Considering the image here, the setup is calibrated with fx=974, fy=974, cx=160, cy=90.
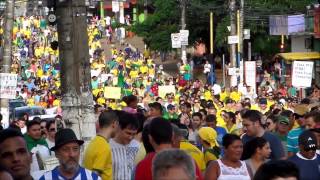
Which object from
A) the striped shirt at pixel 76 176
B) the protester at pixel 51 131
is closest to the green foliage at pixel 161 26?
the protester at pixel 51 131

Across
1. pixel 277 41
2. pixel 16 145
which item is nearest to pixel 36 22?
pixel 277 41

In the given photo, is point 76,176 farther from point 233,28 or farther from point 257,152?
point 233,28

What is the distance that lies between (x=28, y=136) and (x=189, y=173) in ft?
23.2

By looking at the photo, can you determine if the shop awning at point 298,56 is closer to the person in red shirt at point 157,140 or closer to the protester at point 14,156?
the person in red shirt at point 157,140

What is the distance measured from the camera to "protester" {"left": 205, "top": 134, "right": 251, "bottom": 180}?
8867mm

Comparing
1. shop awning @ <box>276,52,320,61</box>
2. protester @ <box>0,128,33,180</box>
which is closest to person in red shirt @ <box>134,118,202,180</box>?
protester @ <box>0,128,33,180</box>

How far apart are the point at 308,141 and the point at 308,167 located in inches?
10.4

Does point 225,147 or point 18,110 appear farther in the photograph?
point 18,110

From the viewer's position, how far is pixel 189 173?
5289 mm

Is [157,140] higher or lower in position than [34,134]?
higher

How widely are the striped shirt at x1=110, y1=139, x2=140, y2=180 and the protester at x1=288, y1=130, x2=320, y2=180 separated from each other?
5.25 feet

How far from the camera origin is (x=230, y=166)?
29.6 feet

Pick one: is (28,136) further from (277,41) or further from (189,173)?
(277,41)

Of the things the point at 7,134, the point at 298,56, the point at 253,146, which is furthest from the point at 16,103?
the point at 7,134
